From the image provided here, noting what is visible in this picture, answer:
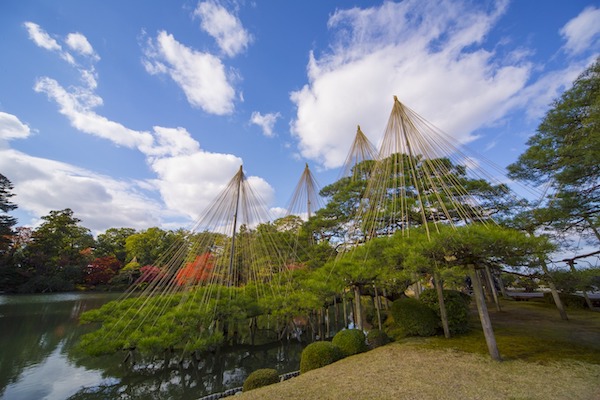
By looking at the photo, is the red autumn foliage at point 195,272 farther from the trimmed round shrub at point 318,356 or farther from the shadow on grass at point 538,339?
the shadow on grass at point 538,339

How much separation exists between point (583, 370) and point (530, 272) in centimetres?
191

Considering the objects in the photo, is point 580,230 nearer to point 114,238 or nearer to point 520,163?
point 520,163

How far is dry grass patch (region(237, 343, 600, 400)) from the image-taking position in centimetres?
391

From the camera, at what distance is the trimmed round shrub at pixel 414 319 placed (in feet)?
24.0

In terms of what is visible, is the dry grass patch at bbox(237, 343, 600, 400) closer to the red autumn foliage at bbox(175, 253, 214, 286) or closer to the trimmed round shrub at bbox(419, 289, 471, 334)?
the trimmed round shrub at bbox(419, 289, 471, 334)

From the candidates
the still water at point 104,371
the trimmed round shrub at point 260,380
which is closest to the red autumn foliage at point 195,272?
the still water at point 104,371

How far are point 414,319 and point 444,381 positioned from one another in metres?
3.16

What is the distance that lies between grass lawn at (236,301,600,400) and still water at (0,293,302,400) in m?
3.41

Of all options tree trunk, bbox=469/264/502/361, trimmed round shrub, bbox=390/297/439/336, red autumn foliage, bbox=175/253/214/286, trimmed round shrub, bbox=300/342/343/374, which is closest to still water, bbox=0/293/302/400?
trimmed round shrub, bbox=300/342/343/374

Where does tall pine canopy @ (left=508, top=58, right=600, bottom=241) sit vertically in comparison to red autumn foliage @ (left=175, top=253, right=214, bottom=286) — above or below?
above

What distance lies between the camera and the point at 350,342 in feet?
22.4

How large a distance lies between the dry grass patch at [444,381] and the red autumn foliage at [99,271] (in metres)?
33.6

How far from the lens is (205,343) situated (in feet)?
23.8

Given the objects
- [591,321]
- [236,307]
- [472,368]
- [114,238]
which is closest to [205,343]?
[236,307]
